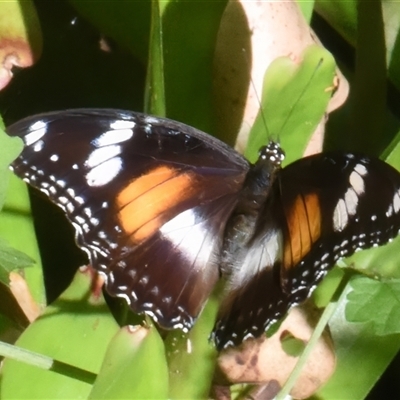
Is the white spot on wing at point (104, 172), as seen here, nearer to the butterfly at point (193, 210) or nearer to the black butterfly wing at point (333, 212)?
the butterfly at point (193, 210)

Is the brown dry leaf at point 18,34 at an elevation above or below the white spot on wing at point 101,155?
above

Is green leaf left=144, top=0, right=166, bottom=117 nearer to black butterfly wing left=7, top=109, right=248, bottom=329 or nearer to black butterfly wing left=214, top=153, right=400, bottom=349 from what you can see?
black butterfly wing left=7, top=109, right=248, bottom=329

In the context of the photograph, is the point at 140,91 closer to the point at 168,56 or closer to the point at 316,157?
the point at 168,56

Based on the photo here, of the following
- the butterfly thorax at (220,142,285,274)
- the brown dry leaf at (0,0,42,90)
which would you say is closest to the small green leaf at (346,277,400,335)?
the butterfly thorax at (220,142,285,274)

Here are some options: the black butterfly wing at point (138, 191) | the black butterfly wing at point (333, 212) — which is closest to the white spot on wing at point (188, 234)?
the black butterfly wing at point (138, 191)

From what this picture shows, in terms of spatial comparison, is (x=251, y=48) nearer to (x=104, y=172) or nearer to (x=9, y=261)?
(x=104, y=172)

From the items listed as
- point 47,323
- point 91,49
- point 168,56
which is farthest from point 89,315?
point 91,49
